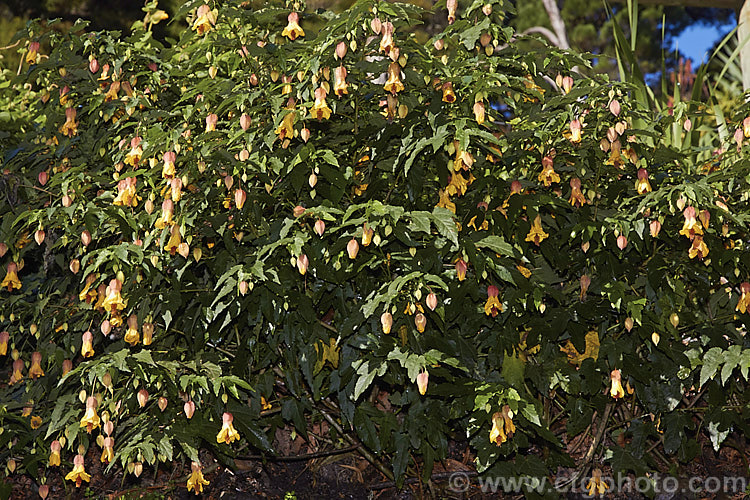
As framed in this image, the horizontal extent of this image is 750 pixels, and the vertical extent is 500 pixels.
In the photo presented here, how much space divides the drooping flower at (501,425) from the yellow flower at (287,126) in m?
1.09

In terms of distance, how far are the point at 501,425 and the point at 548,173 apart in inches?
33.4

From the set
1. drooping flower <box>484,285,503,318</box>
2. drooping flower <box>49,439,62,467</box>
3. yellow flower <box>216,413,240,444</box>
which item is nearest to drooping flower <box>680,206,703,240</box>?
drooping flower <box>484,285,503,318</box>

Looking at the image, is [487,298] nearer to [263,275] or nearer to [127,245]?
[263,275]

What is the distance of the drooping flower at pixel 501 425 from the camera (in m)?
2.49

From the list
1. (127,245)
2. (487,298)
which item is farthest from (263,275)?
(487,298)

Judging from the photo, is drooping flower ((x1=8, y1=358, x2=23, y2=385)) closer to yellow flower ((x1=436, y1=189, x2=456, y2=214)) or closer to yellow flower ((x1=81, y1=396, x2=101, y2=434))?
yellow flower ((x1=81, y1=396, x2=101, y2=434))

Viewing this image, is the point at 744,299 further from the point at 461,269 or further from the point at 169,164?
the point at 169,164

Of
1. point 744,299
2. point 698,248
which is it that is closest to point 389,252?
point 698,248

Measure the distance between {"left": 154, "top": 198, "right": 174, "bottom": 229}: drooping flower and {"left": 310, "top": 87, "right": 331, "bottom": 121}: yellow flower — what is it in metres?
0.58

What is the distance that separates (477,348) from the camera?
2.93m

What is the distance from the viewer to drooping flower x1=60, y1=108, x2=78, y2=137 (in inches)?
128

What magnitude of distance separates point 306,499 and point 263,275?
134cm

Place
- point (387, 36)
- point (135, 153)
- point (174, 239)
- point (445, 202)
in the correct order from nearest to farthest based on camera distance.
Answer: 1. point (387, 36)
2. point (174, 239)
3. point (445, 202)
4. point (135, 153)

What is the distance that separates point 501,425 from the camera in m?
2.51
